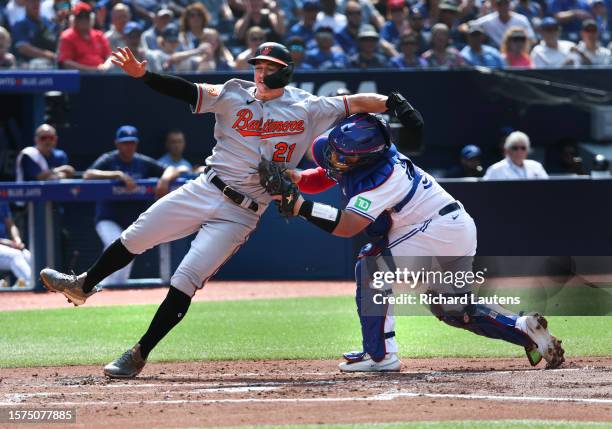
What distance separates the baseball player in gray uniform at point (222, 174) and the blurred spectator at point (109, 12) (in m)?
8.30

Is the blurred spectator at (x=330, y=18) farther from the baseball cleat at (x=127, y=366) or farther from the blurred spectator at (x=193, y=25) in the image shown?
the baseball cleat at (x=127, y=366)

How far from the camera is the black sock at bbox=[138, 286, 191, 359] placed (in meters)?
6.56

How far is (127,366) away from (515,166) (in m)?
7.37

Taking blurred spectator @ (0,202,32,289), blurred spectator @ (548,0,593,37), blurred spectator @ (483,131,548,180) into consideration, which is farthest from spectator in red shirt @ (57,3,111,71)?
blurred spectator @ (548,0,593,37)

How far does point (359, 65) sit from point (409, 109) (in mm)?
7749

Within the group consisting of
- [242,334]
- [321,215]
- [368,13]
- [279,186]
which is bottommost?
[242,334]

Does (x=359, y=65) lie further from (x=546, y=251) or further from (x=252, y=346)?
(x=252, y=346)

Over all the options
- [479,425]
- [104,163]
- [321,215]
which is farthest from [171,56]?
[479,425]

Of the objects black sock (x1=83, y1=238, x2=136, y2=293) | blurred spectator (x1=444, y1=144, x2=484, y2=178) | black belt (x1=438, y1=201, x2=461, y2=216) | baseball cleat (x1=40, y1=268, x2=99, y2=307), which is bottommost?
blurred spectator (x1=444, y1=144, x2=484, y2=178)

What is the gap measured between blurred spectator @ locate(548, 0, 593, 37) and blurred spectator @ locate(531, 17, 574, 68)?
1574 mm

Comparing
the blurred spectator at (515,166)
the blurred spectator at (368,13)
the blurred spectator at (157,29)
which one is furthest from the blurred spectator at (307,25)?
the blurred spectator at (515,166)

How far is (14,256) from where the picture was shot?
39.7 feet

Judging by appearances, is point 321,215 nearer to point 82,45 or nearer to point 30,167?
point 30,167

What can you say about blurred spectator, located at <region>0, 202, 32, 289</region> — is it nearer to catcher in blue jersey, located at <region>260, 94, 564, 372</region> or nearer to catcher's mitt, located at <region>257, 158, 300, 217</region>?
catcher in blue jersey, located at <region>260, 94, 564, 372</region>
